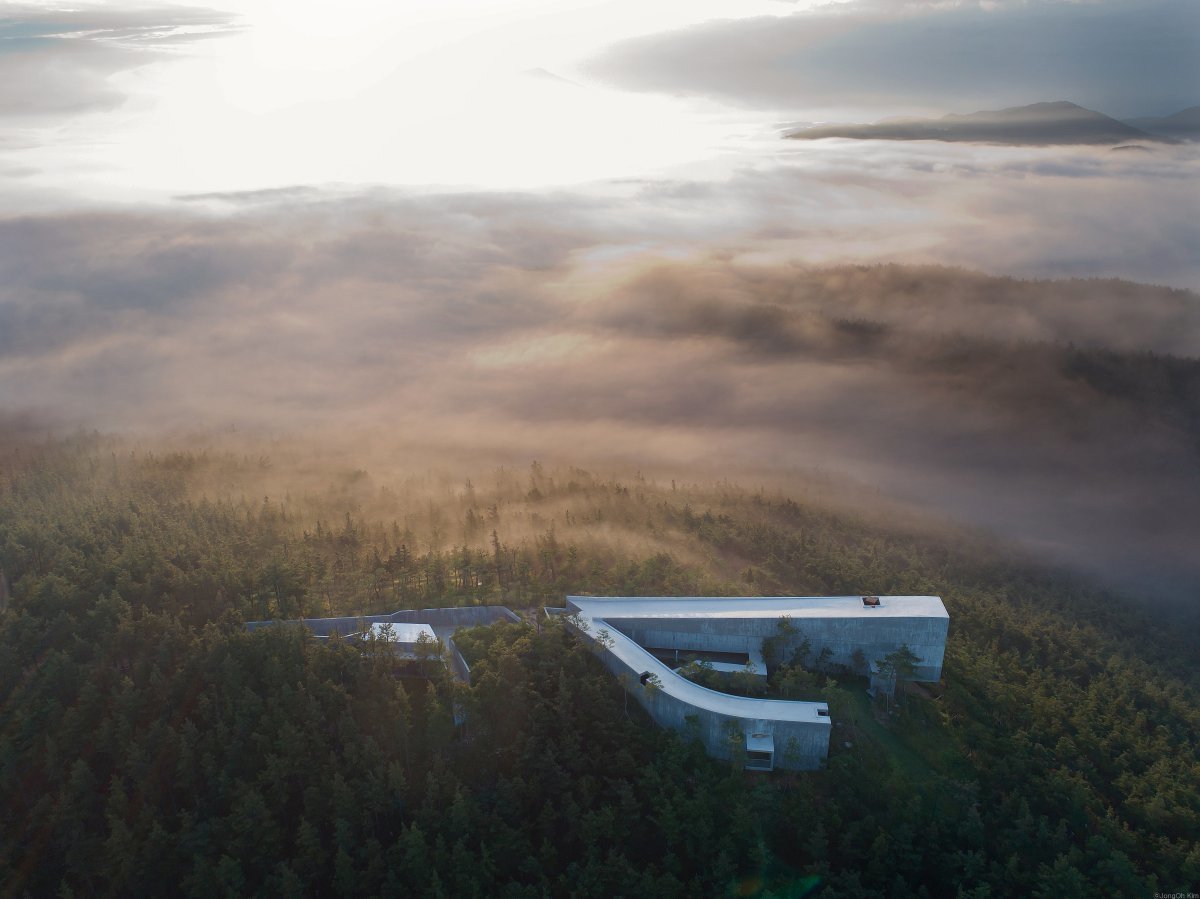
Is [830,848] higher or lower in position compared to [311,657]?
lower

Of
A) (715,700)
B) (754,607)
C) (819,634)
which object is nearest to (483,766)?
(715,700)

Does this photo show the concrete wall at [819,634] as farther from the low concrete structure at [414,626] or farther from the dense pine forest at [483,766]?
the low concrete structure at [414,626]

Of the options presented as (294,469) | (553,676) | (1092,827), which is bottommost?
(294,469)

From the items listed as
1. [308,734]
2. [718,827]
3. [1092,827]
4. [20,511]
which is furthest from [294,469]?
[1092,827]

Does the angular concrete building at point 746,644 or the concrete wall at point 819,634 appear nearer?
the angular concrete building at point 746,644

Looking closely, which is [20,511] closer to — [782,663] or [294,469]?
[294,469]

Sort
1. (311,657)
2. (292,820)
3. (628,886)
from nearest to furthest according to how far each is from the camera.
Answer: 1. (628,886)
2. (292,820)
3. (311,657)

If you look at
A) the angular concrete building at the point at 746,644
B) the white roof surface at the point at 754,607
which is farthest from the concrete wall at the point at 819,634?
the white roof surface at the point at 754,607
